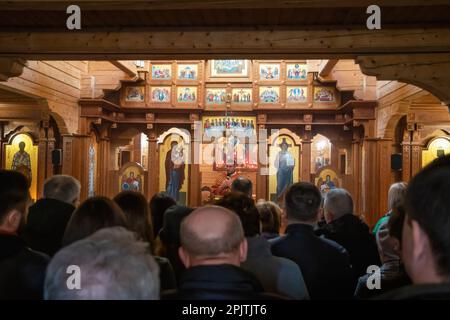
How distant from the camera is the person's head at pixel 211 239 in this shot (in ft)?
6.14

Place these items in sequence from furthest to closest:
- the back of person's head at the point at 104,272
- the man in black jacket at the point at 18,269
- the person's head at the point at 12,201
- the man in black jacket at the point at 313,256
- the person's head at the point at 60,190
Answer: the person's head at the point at 60,190 < the man in black jacket at the point at 313,256 < the person's head at the point at 12,201 < the man in black jacket at the point at 18,269 < the back of person's head at the point at 104,272

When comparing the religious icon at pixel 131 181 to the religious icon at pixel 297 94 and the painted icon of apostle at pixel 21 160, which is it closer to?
the painted icon of apostle at pixel 21 160

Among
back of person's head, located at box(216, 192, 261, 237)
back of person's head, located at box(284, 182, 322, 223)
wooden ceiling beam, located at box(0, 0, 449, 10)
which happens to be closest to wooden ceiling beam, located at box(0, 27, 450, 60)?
wooden ceiling beam, located at box(0, 0, 449, 10)

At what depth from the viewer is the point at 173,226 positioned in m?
3.50

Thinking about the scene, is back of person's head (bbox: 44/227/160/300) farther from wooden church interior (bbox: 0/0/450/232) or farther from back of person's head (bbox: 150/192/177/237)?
wooden church interior (bbox: 0/0/450/232)

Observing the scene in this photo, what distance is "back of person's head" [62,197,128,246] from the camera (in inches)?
101

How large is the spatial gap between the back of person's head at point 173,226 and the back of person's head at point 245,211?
0.63 m

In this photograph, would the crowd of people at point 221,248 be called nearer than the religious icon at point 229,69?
Yes

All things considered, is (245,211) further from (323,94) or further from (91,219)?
(323,94)

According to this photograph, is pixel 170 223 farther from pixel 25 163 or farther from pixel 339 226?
pixel 25 163

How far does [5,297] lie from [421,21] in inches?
191

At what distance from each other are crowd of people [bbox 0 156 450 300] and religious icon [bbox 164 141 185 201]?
27.2 feet

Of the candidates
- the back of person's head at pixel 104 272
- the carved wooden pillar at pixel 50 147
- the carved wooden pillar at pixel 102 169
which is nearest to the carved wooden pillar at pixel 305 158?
the carved wooden pillar at pixel 102 169

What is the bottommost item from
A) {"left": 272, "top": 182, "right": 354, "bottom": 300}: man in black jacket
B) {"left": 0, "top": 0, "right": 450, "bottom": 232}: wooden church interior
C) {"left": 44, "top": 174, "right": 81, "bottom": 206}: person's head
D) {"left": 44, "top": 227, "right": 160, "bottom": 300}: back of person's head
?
{"left": 272, "top": 182, "right": 354, "bottom": 300}: man in black jacket
